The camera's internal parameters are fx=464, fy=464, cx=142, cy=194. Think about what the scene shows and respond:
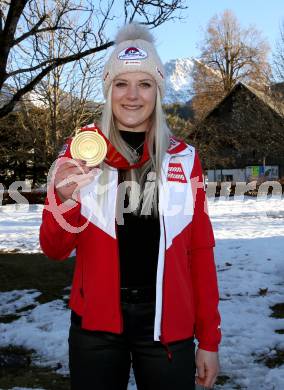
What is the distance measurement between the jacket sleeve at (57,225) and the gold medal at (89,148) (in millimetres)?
126

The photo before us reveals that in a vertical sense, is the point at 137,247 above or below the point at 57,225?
below

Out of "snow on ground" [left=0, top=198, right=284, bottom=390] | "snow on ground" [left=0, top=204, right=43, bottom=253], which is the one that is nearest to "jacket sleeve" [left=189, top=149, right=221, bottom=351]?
"snow on ground" [left=0, top=198, right=284, bottom=390]

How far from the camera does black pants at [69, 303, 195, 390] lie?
6.94ft

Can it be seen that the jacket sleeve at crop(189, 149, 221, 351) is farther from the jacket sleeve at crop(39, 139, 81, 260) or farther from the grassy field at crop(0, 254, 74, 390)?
the grassy field at crop(0, 254, 74, 390)

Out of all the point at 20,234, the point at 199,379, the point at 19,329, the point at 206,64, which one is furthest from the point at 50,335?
the point at 206,64

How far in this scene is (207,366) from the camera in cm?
221

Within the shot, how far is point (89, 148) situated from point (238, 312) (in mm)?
5103

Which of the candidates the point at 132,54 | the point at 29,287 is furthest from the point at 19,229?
the point at 132,54

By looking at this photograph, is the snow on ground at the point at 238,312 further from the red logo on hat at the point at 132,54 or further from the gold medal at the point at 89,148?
the red logo on hat at the point at 132,54

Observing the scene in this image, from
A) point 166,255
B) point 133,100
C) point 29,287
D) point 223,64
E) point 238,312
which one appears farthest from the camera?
point 223,64

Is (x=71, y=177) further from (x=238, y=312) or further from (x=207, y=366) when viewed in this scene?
(x=238, y=312)

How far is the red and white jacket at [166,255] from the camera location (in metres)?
2.11

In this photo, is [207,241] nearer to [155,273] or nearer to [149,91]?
[155,273]

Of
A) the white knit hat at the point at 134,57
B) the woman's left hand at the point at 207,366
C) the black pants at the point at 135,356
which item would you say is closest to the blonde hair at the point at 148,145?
the white knit hat at the point at 134,57
